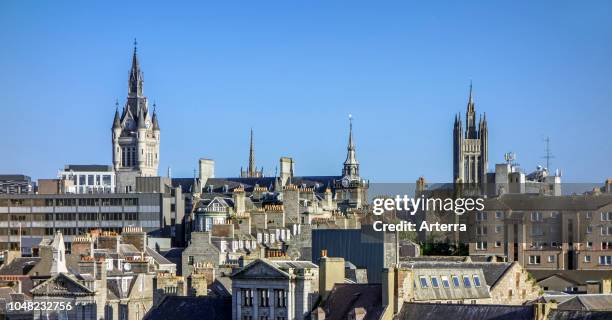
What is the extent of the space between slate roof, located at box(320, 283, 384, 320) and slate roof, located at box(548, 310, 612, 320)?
9.09 metres

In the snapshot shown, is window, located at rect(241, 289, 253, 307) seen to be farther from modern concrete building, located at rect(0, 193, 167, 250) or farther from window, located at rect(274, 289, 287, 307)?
modern concrete building, located at rect(0, 193, 167, 250)

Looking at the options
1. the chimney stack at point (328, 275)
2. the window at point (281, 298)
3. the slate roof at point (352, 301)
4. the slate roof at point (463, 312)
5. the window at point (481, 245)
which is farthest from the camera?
the window at point (481, 245)

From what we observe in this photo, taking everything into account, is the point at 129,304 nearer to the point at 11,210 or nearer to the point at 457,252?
the point at 457,252

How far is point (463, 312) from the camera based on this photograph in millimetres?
72125

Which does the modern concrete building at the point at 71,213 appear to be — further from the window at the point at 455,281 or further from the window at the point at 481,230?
the window at the point at 455,281

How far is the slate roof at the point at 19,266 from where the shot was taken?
107938 millimetres

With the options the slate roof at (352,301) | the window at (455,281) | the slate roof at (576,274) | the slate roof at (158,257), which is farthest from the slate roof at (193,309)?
the slate roof at (576,274)

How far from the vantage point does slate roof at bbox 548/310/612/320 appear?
→ 217 ft

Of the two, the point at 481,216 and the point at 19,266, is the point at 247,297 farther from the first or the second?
the point at 481,216

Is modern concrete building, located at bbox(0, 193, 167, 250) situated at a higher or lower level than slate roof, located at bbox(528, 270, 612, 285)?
higher

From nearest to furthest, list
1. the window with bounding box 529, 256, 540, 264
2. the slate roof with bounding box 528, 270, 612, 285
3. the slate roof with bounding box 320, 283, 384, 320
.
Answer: the slate roof with bounding box 320, 283, 384, 320 < the slate roof with bounding box 528, 270, 612, 285 < the window with bounding box 529, 256, 540, 264

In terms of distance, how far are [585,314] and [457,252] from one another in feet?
216

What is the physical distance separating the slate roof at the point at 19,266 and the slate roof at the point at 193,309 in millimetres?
23861

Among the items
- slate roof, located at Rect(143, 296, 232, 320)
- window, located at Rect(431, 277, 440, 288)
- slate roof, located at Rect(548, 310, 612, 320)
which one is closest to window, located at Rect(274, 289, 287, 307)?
slate roof, located at Rect(143, 296, 232, 320)
